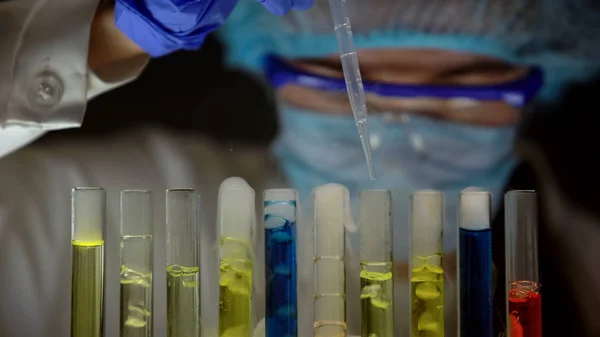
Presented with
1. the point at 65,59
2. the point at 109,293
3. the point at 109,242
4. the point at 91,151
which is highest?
the point at 65,59

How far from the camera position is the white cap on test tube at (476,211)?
111cm

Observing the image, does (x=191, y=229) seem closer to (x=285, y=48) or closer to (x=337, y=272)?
(x=337, y=272)

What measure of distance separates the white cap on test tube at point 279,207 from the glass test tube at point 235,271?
0.16 ft

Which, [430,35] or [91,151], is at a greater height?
[430,35]

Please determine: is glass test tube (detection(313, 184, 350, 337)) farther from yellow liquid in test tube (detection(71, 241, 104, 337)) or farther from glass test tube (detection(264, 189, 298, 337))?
yellow liquid in test tube (detection(71, 241, 104, 337))

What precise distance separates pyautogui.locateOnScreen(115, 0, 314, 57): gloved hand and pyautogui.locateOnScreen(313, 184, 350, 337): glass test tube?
0.45 meters

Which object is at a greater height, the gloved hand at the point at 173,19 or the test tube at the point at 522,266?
the gloved hand at the point at 173,19

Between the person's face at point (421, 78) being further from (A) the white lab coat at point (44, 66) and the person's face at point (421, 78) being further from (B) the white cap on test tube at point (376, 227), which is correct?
(A) the white lab coat at point (44, 66)

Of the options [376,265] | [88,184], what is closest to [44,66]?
[88,184]

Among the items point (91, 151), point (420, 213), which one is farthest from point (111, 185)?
point (420, 213)

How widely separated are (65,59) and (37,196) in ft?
1.06

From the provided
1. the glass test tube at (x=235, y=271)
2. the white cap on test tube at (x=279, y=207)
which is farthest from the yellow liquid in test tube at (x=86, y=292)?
the white cap on test tube at (x=279, y=207)

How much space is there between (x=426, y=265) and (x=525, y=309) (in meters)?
0.21

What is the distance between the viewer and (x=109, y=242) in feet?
4.28
